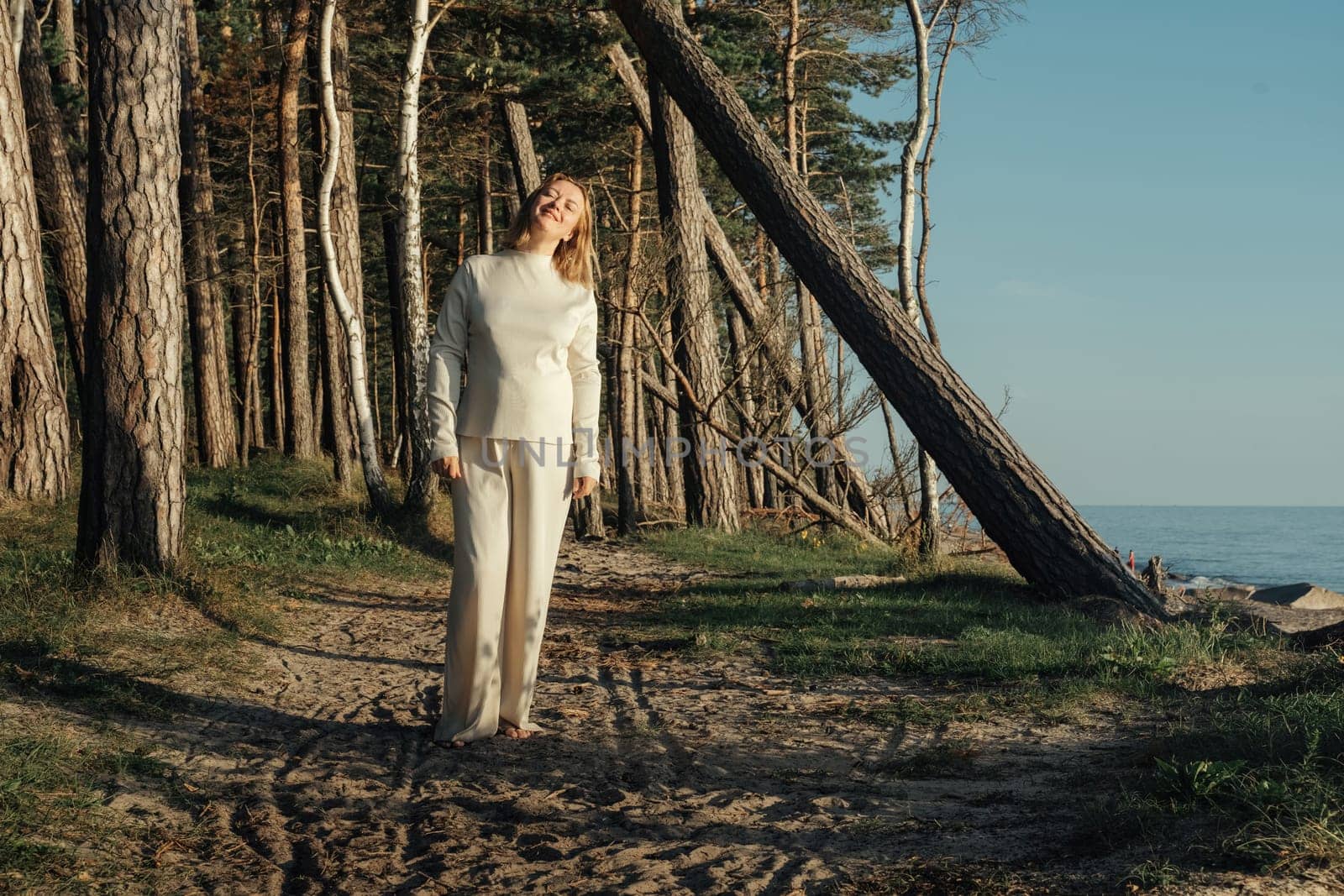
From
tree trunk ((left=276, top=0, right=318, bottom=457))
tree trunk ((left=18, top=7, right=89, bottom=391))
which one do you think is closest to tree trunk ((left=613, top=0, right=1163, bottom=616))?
tree trunk ((left=276, top=0, right=318, bottom=457))

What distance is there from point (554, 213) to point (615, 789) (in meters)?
2.51

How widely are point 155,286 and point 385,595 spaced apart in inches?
129

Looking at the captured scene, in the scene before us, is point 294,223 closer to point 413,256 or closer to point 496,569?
point 413,256

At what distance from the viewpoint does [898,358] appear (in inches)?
356

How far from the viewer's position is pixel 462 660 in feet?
16.7

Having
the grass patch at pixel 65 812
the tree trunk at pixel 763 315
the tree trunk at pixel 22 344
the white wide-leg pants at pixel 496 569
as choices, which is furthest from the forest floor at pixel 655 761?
the tree trunk at pixel 763 315

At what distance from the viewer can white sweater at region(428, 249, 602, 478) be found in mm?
5035

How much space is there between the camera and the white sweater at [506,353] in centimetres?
504

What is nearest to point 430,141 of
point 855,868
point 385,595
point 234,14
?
point 234,14

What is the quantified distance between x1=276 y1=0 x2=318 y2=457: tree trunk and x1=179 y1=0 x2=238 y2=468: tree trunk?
1.19 metres

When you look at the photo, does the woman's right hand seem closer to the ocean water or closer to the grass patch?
the grass patch

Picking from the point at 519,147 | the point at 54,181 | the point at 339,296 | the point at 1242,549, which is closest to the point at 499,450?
the point at 339,296

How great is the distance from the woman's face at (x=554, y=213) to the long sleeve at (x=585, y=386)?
0.33 meters

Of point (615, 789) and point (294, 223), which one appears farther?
point (294, 223)
